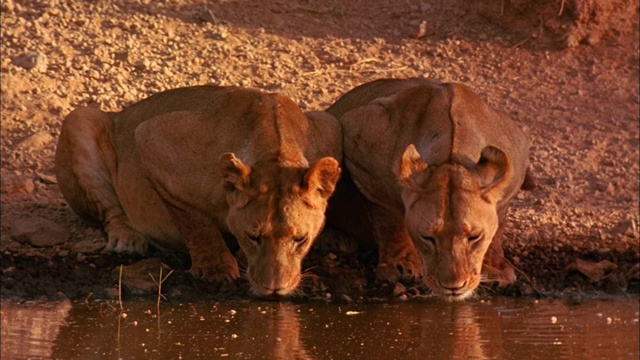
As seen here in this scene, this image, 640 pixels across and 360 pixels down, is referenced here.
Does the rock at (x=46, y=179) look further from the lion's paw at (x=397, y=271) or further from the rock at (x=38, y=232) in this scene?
the lion's paw at (x=397, y=271)

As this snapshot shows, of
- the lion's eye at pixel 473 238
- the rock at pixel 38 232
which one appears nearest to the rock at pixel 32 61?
the rock at pixel 38 232

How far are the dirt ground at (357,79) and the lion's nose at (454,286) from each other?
3.81 ft

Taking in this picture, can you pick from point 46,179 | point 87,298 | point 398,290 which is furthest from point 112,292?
point 46,179

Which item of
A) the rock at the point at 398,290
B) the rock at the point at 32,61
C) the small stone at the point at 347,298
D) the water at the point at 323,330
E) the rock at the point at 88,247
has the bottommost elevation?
the water at the point at 323,330

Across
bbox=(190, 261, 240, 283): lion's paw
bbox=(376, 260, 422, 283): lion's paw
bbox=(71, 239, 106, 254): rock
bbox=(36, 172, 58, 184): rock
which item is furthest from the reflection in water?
bbox=(36, 172, 58, 184): rock

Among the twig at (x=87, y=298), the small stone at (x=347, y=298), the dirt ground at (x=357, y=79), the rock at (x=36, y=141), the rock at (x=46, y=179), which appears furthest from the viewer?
the rock at (x=36, y=141)

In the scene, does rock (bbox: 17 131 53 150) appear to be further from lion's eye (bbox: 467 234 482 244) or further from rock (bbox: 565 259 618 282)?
lion's eye (bbox: 467 234 482 244)

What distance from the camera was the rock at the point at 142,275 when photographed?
10383 mm

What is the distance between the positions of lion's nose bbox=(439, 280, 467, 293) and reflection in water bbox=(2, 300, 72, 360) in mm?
2234

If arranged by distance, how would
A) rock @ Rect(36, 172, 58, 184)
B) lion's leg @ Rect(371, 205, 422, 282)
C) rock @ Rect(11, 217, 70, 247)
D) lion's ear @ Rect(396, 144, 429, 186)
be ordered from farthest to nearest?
rock @ Rect(36, 172, 58, 184), rock @ Rect(11, 217, 70, 247), lion's leg @ Rect(371, 205, 422, 282), lion's ear @ Rect(396, 144, 429, 186)

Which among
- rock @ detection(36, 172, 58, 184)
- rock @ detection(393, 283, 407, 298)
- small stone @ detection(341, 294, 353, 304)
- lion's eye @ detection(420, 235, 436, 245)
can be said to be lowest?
small stone @ detection(341, 294, 353, 304)

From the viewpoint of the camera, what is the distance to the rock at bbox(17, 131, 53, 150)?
12.7m

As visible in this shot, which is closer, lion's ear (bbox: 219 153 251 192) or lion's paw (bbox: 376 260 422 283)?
lion's ear (bbox: 219 153 251 192)

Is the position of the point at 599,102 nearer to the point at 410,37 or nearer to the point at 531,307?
the point at 410,37
